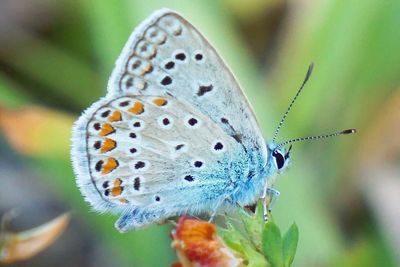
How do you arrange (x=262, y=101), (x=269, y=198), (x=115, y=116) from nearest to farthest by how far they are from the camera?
(x=269, y=198)
(x=115, y=116)
(x=262, y=101)

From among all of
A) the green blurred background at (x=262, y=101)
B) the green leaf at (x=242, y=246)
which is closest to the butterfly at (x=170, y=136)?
the green leaf at (x=242, y=246)

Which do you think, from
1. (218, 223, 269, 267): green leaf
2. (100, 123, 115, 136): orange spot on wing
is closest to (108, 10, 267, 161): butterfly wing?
(100, 123, 115, 136): orange spot on wing

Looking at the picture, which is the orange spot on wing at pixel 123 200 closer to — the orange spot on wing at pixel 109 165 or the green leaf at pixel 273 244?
the orange spot on wing at pixel 109 165

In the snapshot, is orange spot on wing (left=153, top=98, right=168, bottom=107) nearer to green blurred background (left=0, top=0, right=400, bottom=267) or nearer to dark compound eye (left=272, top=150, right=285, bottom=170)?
dark compound eye (left=272, top=150, right=285, bottom=170)

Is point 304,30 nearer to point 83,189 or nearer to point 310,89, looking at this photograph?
point 310,89

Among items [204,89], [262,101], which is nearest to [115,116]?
[204,89]

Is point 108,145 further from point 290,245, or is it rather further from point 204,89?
point 290,245
